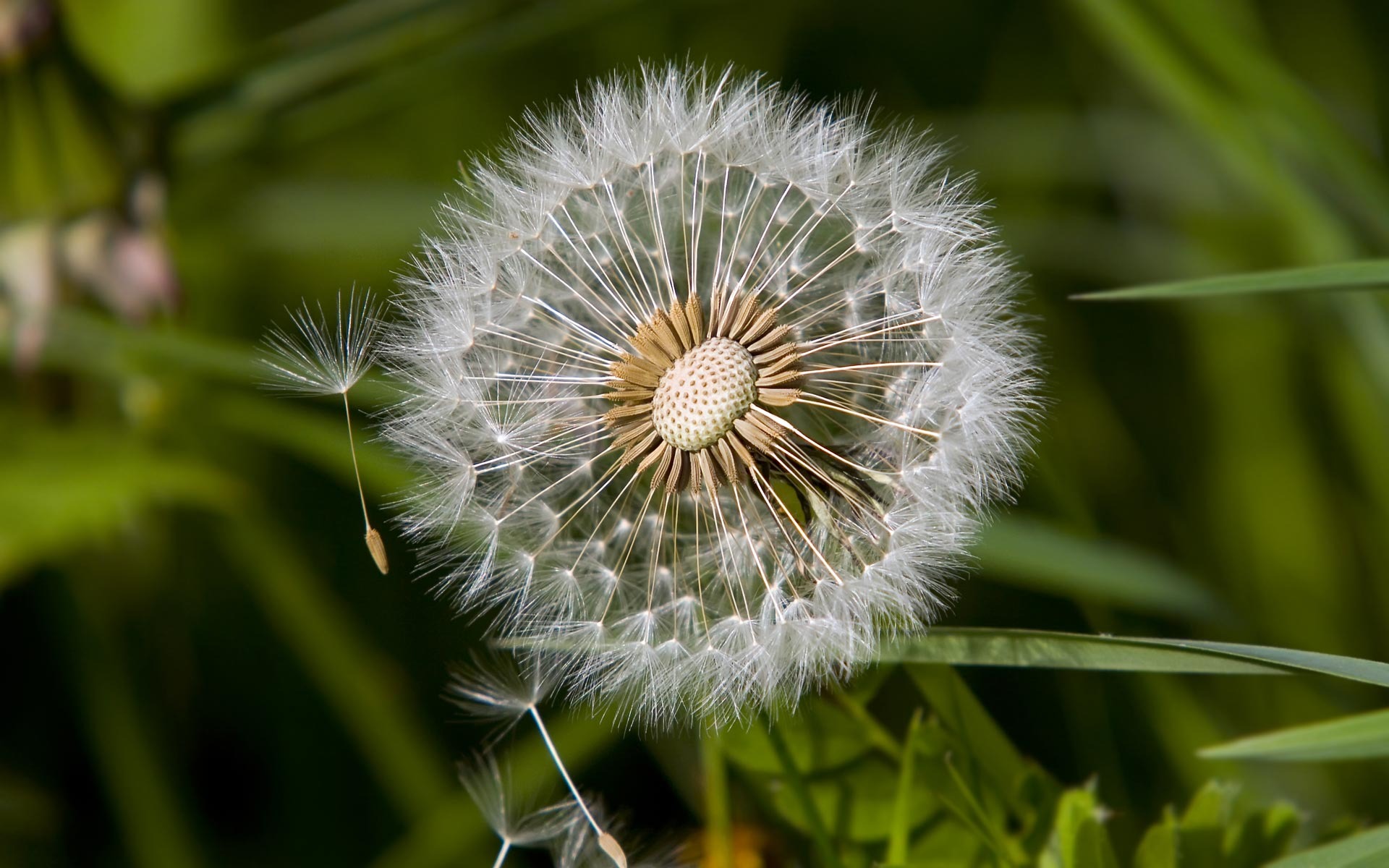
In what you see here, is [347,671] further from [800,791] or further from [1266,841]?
[1266,841]

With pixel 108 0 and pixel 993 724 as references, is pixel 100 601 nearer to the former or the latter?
pixel 108 0

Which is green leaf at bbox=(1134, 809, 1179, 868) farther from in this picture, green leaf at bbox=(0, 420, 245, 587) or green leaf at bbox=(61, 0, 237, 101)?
green leaf at bbox=(61, 0, 237, 101)

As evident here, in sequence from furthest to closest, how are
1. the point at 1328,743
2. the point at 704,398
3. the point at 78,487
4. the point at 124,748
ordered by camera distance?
the point at 124,748, the point at 78,487, the point at 704,398, the point at 1328,743

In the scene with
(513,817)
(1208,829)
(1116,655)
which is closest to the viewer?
(1116,655)

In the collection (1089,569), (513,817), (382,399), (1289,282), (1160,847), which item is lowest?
(1160,847)

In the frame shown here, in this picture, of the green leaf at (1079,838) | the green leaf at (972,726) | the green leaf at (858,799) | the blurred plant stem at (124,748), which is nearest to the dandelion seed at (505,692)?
the green leaf at (858,799)

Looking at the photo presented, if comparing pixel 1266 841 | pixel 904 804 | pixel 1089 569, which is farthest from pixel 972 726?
pixel 1089 569
